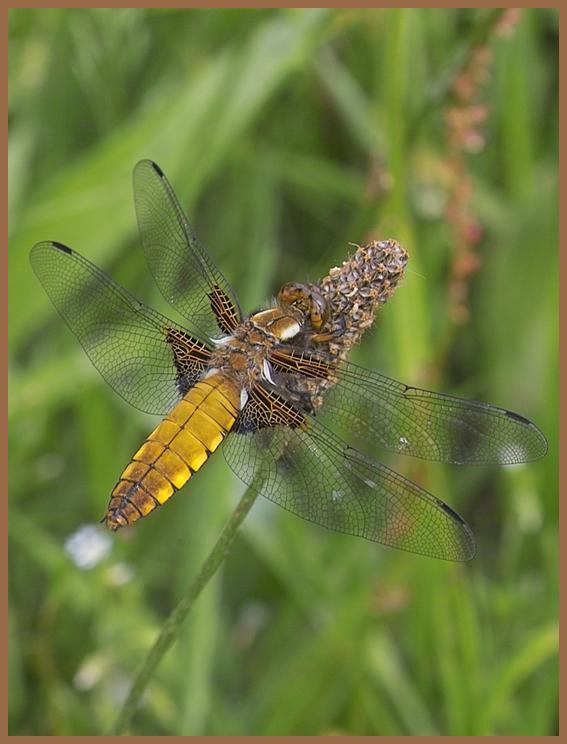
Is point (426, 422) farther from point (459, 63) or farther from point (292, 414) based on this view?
point (459, 63)

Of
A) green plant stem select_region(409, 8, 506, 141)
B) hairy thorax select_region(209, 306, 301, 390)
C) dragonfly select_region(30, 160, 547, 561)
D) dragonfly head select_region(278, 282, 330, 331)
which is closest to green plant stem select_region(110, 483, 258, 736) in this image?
dragonfly select_region(30, 160, 547, 561)

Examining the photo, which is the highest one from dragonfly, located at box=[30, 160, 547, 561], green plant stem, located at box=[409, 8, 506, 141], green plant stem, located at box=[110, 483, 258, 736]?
green plant stem, located at box=[409, 8, 506, 141]

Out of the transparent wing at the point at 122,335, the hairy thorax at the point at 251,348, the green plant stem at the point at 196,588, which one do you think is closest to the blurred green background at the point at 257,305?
the transparent wing at the point at 122,335

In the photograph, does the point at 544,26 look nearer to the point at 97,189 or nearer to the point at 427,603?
the point at 97,189

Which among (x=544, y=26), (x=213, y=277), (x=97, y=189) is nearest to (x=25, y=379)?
(x=97, y=189)

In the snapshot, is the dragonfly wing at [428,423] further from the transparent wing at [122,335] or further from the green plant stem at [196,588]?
the green plant stem at [196,588]

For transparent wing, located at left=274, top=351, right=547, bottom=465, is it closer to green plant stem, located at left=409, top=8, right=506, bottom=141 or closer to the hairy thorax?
the hairy thorax
